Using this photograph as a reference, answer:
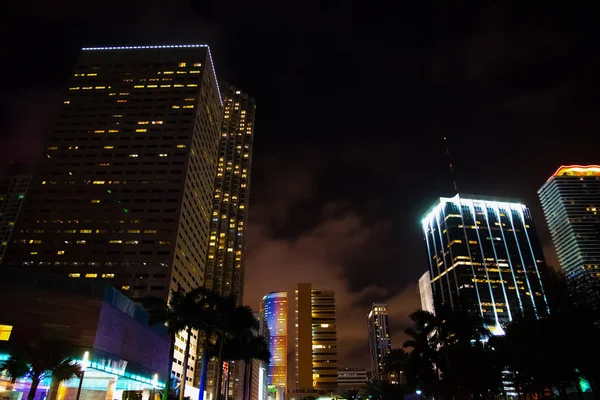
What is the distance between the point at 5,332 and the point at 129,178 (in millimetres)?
110447

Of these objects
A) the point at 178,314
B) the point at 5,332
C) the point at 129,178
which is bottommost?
the point at 5,332

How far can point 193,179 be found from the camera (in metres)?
157

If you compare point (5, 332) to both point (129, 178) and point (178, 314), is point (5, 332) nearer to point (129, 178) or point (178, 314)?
point (178, 314)

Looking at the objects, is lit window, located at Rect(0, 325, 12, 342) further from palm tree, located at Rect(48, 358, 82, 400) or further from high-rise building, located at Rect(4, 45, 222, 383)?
high-rise building, located at Rect(4, 45, 222, 383)

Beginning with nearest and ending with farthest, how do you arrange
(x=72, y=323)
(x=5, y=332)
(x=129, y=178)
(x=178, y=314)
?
(x=5, y=332) < (x=72, y=323) < (x=178, y=314) < (x=129, y=178)

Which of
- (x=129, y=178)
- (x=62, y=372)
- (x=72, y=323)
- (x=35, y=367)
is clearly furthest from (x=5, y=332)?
(x=129, y=178)

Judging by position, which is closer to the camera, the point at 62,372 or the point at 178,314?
the point at 62,372

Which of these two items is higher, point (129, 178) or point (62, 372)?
point (129, 178)

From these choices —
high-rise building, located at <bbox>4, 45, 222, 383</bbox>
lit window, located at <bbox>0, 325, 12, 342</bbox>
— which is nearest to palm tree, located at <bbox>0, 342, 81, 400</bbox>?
lit window, located at <bbox>0, 325, 12, 342</bbox>

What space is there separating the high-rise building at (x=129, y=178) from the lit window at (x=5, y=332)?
8576 cm

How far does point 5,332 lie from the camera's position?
42.7 metres

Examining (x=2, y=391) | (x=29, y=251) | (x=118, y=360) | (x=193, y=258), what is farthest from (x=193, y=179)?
(x=2, y=391)

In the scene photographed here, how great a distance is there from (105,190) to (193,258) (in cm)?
3824

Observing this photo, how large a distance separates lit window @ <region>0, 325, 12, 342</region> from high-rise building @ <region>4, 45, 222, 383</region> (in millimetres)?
85760
